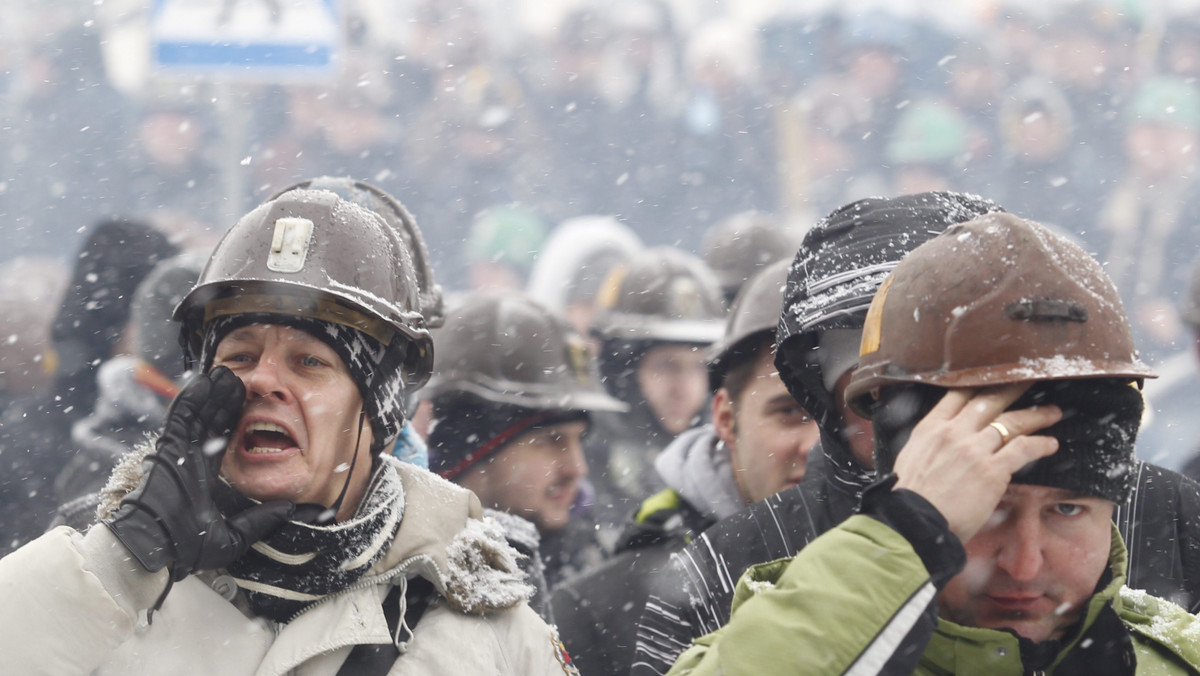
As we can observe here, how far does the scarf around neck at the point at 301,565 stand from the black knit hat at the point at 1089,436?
1293 millimetres

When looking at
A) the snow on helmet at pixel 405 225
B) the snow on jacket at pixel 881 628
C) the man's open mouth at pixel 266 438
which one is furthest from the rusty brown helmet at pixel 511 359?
the snow on jacket at pixel 881 628

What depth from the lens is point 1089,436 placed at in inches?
81.7

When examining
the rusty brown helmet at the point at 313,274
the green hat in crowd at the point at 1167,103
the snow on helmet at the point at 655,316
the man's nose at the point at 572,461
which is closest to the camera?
the rusty brown helmet at the point at 313,274

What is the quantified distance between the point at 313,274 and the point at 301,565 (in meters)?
0.69

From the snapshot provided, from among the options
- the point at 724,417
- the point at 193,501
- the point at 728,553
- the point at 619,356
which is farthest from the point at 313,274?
the point at 619,356

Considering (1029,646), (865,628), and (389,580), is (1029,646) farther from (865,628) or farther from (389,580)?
(389,580)

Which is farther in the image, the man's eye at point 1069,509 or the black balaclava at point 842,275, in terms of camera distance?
the black balaclava at point 842,275

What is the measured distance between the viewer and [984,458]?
1969 mm

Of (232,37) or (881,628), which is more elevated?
(881,628)

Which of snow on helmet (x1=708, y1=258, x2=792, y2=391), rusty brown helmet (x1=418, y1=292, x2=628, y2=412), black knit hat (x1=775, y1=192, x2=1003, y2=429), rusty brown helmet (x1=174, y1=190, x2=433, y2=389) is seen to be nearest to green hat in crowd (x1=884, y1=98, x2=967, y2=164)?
rusty brown helmet (x1=418, y1=292, x2=628, y2=412)

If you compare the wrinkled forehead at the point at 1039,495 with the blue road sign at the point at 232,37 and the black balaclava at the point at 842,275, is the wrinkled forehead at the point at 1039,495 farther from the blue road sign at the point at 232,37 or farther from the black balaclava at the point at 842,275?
the blue road sign at the point at 232,37

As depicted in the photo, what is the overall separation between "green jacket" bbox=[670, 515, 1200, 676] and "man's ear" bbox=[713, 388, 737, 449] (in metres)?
1.76

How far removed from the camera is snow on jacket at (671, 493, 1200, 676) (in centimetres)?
190

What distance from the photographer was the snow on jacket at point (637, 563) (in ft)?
12.6
